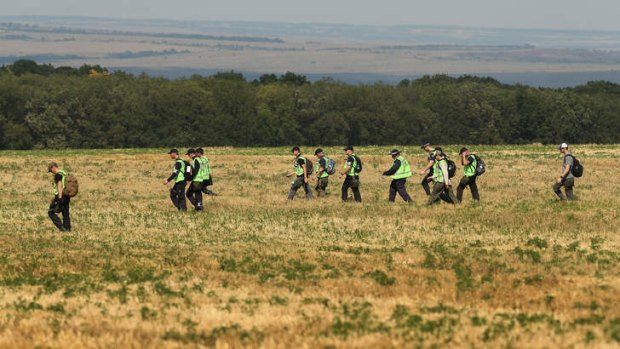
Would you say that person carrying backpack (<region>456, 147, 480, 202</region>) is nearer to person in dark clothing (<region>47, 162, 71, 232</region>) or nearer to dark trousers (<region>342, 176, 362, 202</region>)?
dark trousers (<region>342, 176, 362, 202</region>)

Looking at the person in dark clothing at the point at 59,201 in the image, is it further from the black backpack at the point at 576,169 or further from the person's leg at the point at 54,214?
the black backpack at the point at 576,169

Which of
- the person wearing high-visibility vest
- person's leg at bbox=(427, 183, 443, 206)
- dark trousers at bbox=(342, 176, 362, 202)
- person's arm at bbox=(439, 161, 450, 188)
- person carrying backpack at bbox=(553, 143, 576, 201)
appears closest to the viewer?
person carrying backpack at bbox=(553, 143, 576, 201)

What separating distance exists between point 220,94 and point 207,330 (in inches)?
4072

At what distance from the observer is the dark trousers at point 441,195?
31.0 metres

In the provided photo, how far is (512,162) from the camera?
5316 centimetres

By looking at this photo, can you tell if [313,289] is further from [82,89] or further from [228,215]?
[82,89]

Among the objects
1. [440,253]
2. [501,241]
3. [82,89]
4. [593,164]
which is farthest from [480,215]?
[82,89]

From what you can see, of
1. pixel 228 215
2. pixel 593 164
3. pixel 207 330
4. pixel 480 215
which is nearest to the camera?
pixel 207 330

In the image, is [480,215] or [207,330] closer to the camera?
[207,330]

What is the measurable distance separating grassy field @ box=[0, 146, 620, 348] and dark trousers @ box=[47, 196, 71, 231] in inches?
15.7

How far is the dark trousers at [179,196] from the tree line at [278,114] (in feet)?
250

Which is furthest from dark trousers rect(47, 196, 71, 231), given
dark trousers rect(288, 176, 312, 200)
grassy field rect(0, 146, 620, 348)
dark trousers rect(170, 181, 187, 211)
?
dark trousers rect(288, 176, 312, 200)

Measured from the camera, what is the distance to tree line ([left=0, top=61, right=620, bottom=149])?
10844cm

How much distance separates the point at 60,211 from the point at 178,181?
17.3 ft
